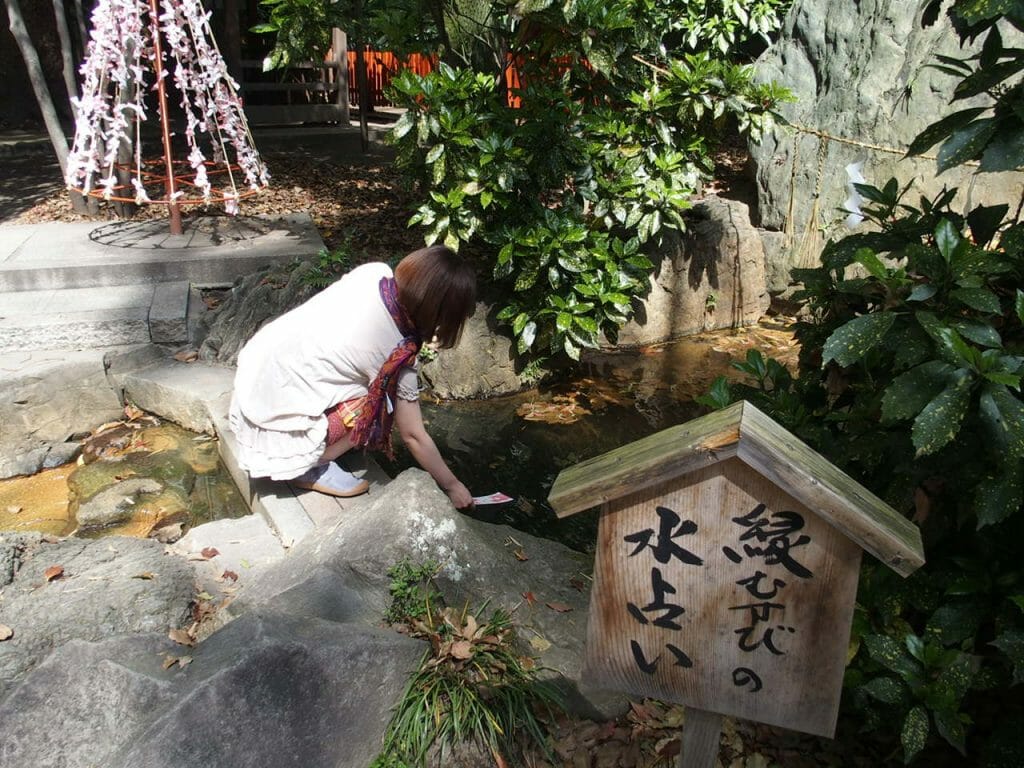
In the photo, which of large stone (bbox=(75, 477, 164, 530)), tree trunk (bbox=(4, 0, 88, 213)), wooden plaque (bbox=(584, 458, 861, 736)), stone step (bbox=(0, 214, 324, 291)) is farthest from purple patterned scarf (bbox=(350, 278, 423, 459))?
tree trunk (bbox=(4, 0, 88, 213))

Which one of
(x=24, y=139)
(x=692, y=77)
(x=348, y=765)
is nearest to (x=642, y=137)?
(x=692, y=77)

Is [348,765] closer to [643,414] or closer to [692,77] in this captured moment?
[643,414]

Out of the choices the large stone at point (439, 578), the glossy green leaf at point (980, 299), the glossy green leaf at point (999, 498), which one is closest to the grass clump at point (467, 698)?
the large stone at point (439, 578)

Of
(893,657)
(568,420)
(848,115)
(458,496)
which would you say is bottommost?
→ (568,420)

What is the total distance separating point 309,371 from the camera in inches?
121

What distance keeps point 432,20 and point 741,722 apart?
4.68 meters

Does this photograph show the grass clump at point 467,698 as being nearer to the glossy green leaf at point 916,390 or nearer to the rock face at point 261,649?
the rock face at point 261,649

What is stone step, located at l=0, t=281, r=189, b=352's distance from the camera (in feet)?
15.1

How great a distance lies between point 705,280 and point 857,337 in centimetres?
468

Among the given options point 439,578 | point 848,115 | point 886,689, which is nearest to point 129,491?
point 439,578

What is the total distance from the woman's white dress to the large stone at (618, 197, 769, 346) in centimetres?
332

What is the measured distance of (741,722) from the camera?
2.59 metres

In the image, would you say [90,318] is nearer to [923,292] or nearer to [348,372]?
[348,372]

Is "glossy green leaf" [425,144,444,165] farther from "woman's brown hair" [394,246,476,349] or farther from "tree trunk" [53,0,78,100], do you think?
"tree trunk" [53,0,78,100]
